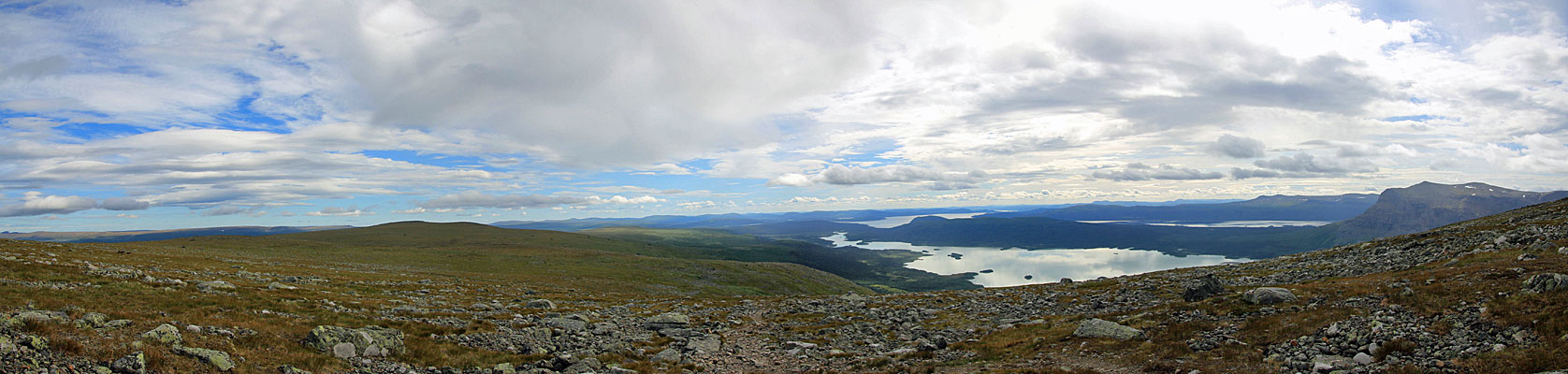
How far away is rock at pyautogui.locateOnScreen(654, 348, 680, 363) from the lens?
22.4 meters

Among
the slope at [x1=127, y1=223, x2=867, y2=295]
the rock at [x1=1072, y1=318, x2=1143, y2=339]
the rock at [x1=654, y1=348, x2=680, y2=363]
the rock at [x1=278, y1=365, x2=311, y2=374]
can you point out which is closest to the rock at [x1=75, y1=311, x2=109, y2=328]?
the rock at [x1=278, y1=365, x2=311, y2=374]

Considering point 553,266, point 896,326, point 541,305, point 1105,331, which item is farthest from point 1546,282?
point 553,266

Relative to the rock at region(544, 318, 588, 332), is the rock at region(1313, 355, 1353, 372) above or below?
above

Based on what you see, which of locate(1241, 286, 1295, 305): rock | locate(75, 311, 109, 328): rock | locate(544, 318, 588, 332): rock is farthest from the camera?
locate(544, 318, 588, 332): rock

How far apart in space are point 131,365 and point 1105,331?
29220 mm

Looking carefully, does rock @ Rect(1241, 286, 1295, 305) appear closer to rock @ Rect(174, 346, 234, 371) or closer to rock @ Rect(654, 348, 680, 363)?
rock @ Rect(654, 348, 680, 363)

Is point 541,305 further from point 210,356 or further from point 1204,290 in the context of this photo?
point 1204,290

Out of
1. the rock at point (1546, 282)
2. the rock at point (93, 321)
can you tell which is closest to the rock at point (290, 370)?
the rock at point (93, 321)

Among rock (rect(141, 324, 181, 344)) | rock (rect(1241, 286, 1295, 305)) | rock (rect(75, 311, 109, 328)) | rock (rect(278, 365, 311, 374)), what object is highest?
rock (rect(75, 311, 109, 328))

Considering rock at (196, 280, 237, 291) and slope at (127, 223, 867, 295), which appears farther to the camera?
slope at (127, 223, 867, 295)

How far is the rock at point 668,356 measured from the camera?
22.4 metres

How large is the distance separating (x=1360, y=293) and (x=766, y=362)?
23024 millimetres

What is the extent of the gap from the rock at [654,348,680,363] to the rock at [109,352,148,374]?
1388 cm

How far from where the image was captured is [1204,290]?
28141 millimetres
